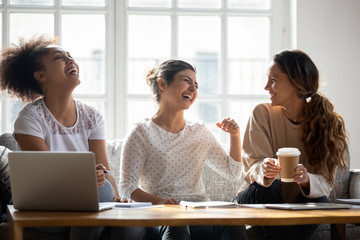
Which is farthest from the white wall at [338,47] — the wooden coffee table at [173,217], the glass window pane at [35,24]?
the wooden coffee table at [173,217]

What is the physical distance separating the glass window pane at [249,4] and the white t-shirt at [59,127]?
145 cm

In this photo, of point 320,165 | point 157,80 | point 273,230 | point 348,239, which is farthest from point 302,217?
point 157,80

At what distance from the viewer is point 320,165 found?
2.37 m

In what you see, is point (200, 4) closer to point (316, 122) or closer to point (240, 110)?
point (240, 110)

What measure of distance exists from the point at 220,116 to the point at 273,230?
1486 millimetres

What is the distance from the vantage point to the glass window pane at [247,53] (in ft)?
11.9

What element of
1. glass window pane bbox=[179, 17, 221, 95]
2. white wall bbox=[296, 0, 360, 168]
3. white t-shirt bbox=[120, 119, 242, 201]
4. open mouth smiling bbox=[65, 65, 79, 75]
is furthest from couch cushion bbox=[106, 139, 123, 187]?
white wall bbox=[296, 0, 360, 168]

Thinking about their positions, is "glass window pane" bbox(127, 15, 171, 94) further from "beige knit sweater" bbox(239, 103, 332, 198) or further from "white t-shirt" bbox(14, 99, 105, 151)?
"beige knit sweater" bbox(239, 103, 332, 198)

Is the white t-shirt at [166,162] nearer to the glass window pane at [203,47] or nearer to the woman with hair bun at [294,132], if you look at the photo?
the woman with hair bun at [294,132]

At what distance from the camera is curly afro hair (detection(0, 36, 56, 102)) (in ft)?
8.63

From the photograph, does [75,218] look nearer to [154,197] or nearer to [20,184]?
[20,184]

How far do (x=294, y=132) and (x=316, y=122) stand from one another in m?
0.12

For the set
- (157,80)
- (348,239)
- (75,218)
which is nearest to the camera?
(75,218)

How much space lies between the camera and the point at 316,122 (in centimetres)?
245
